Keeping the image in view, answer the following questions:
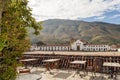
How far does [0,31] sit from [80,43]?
6593cm

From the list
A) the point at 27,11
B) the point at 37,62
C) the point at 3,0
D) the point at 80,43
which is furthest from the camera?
the point at 80,43

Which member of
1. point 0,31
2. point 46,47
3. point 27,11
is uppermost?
point 27,11

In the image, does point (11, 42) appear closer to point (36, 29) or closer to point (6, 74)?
point (6, 74)

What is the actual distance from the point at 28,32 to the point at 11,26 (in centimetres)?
147

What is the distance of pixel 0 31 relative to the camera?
4434 millimetres

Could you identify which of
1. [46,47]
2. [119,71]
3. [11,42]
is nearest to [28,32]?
[11,42]

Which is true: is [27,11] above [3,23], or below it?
above

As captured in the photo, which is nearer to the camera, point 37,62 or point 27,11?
point 27,11

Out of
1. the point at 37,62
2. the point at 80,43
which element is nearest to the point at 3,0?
the point at 37,62

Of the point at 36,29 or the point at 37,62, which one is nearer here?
the point at 36,29

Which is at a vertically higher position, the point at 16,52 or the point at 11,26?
the point at 11,26

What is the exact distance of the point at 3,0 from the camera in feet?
15.0

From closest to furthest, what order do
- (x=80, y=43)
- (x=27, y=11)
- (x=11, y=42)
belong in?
(x=11, y=42)
(x=27, y=11)
(x=80, y=43)

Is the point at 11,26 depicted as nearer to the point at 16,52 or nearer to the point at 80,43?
the point at 16,52
